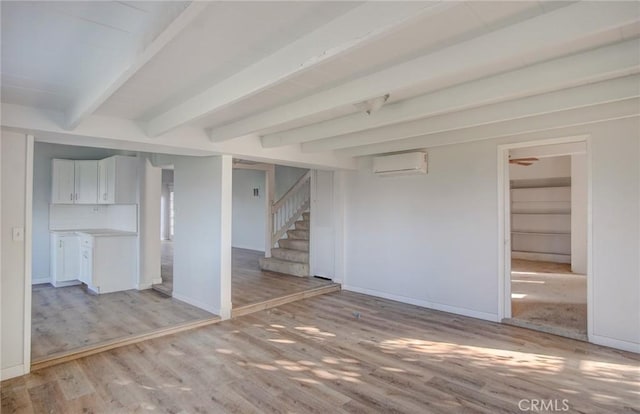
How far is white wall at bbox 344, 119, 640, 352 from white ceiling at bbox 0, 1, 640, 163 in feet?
4.46

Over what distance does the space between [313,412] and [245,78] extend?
2.27 m

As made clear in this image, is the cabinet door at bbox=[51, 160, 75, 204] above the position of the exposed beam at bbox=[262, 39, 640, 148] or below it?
below

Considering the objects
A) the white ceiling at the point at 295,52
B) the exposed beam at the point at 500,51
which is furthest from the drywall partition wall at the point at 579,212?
the exposed beam at the point at 500,51

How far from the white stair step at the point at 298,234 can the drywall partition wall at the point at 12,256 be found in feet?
16.4

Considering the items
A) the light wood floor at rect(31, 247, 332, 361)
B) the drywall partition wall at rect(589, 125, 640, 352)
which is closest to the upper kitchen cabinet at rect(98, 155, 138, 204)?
the light wood floor at rect(31, 247, 332, 361)

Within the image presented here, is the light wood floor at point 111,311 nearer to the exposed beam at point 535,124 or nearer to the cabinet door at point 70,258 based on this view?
the cabinet door at point 70,258

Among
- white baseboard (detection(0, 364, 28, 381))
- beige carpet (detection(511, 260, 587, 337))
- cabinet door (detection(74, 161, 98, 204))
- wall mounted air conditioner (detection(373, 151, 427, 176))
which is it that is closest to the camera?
white baseboard (detection(0, 364, 28, 381))

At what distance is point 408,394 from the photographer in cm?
265

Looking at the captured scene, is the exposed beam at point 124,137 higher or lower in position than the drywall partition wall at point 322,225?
higher

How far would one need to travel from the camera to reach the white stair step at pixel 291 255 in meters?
6.86

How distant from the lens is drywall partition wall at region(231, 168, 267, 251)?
32.3 feet

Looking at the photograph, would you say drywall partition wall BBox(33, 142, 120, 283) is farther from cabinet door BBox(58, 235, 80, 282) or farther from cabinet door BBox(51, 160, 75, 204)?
cabinet door BBox(58, 235, 80, 282)

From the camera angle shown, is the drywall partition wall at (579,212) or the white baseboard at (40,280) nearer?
the white baseboard at (40,280)

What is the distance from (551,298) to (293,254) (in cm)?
437
